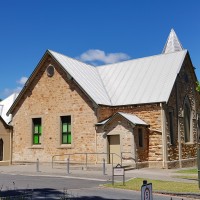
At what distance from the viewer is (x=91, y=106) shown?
26875 mm

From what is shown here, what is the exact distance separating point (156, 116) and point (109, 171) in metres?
6.15

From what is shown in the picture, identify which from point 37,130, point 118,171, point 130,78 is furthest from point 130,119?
point 118,171

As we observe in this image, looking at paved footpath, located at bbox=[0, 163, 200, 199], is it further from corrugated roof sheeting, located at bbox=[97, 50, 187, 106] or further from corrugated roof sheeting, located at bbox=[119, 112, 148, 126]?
corrugated roof sheeting, located at bbox=[97, 50, 187, 106]

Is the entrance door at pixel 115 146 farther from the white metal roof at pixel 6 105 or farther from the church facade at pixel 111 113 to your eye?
the white metal roof at pixel 6 105

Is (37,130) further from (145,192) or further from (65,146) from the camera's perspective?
(145,192)

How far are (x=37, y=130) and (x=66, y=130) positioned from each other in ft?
10.6

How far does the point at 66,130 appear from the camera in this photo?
28.3 m

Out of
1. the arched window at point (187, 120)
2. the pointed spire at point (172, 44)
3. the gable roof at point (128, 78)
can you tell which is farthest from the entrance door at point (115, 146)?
the pointed spire at point (172, 44)

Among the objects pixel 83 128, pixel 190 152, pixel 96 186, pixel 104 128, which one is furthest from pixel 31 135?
pixel 96 186

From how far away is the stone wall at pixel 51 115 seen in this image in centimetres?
2705

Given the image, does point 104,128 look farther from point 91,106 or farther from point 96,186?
point 96,186

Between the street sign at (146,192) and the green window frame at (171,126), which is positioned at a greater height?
the green window frame at (171,126)

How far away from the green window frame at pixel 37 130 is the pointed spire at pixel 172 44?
18.0 m

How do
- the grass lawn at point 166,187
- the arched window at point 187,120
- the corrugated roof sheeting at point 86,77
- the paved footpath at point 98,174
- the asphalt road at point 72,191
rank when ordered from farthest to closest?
1. the arched window at point 187,120
2. the corrugated roof sheeting at point 86,77
3. the paved footpath at point 98,174
4. the grass lawn at point 166,187
5. the asphalt road at point 72,191
